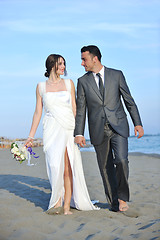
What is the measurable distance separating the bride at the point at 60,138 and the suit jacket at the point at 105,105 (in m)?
0.18

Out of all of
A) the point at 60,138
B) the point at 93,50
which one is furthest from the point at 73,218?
the point at 93,50

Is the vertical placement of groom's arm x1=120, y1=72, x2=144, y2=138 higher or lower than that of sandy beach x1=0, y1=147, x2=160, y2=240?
higher

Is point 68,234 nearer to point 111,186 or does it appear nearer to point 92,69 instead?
point 111,186

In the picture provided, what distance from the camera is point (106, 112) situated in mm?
4949

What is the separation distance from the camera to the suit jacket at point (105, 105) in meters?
4.98

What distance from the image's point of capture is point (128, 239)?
3830mm

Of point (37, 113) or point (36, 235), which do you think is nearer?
point (36, 235)

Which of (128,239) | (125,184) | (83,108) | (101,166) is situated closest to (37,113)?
(83,108)

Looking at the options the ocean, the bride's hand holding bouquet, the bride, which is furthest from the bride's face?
the ocean

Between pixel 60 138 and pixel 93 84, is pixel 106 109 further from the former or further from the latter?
pixel 60 138

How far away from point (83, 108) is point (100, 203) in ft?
6.29

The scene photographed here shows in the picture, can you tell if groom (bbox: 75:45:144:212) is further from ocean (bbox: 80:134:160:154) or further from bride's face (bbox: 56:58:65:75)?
ocean (bbox: 80:134:160:154)

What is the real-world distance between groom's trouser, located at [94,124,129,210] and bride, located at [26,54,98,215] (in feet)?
1.11

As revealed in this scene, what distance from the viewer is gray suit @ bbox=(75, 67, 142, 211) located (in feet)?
16.4
